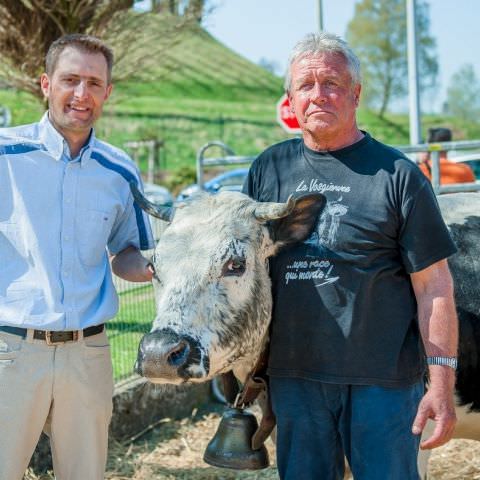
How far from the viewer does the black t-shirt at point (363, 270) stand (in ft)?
9.29

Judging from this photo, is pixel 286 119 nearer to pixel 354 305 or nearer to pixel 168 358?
pixel 354 305

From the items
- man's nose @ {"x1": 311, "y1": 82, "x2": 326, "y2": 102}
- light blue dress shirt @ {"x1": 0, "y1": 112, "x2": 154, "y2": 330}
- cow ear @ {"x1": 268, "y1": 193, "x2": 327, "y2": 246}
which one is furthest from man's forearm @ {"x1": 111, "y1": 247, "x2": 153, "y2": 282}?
man's nose @ {"x1": 311, "y1": 82, "x2": 326, "y2": 102}

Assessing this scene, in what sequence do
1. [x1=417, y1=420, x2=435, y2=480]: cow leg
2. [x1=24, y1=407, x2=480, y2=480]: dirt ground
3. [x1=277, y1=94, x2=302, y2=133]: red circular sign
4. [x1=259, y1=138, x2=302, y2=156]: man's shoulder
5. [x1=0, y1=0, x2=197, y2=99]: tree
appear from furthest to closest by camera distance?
[x1=277, y1=94, x2=302, y2=133]: red circular sign
[x1=0, y1=0, x2=197, y2=99]: tree
[x1=24, y1=407, x2=480, y2=480]: dirt ground
[x1=417, y1=420, x2=435, y2=480]: cow leg
[x1=259, y1=138, x2=302, y2=156]: man's shoulder

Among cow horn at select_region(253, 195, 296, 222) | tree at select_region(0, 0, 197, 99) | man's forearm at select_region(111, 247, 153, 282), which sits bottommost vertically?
man's forearm at select_region(111, 247, 153, 282)

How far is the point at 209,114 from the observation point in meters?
52.3

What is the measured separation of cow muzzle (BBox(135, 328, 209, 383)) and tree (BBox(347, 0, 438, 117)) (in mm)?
50878

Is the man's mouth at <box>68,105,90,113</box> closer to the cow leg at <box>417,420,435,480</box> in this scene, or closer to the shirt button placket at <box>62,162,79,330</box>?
the shirt button placket at <box>62,162,79,330</box>

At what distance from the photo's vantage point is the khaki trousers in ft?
10.6

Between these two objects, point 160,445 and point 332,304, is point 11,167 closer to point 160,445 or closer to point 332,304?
point 332,304

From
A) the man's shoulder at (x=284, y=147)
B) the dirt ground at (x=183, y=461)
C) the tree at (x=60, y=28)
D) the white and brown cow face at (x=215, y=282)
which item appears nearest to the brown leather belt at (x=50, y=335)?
the white and brown cow face at (x=215, y=282)

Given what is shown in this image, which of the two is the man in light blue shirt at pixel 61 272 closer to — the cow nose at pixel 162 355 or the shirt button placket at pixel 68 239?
the shirt button placket at pixel 68 239

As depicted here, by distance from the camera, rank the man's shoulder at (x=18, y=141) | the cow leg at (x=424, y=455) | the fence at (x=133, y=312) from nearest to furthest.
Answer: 1. the man's shoulder at (x=18, y=141)
2. the cow leg at (x=424, y=455)
3. the fence at (x=133, y=312)

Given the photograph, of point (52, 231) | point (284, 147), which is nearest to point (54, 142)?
point (52, 231)

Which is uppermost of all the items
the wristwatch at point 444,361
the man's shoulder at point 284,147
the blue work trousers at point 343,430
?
the man's shoulder at point 284,147
